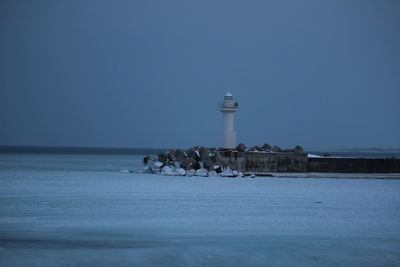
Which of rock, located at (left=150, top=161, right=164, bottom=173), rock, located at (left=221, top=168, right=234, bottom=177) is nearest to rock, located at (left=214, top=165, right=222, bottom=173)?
rock, located at (left=221, top=168, right=234, bottom=177)

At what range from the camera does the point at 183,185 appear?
24.4 metres

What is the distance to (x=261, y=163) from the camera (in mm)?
30469

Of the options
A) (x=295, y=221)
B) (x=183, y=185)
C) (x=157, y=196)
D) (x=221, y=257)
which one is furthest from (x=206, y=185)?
(x=221, y=257)

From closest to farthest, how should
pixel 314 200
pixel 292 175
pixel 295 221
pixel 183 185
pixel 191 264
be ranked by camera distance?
pixel 191 264
pixel 295 221
pixel 314 200
pixel 183 185
pixel 292 175

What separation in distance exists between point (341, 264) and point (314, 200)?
10.5m

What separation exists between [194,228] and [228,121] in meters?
19.8

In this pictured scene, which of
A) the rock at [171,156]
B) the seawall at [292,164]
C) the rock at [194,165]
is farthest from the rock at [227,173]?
the rock at [171,156]

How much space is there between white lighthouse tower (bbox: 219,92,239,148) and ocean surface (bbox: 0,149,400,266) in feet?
32.6

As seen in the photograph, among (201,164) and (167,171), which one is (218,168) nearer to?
(201,164)

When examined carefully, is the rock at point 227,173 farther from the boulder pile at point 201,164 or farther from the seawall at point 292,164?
the seawall at point 292,164

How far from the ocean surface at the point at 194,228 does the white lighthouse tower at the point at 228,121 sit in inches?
391

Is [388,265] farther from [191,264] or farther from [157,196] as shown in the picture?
[157,196]

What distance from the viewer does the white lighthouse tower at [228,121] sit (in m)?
31.5

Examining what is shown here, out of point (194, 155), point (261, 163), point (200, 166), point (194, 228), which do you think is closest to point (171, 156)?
point (194, 155)
